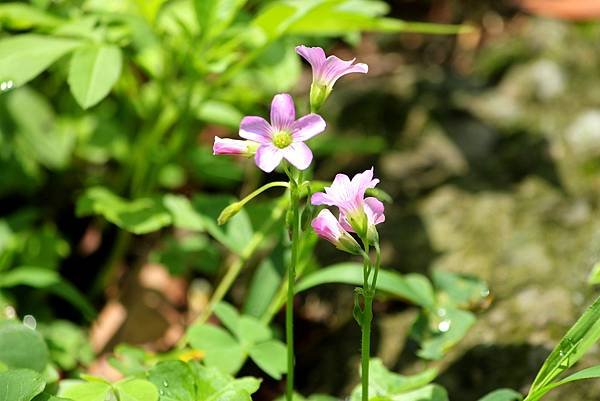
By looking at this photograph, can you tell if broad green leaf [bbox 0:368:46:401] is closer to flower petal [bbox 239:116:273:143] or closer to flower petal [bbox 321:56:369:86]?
flower petal [bbox 239:116:273:143]

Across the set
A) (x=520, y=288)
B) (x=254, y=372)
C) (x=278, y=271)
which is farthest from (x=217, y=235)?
(x=520, y=288)

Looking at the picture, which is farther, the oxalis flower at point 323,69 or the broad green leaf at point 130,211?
the broad green leaf at point 130,211

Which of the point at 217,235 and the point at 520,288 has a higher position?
the point at 217,235

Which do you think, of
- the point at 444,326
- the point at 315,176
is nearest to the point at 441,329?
the point at 444,326

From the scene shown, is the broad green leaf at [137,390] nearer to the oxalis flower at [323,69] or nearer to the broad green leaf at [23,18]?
the oxalis flower at [323,69]

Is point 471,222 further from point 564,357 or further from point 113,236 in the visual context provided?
point 113,236

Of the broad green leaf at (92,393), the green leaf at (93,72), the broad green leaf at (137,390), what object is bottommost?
the broad green leaf at (92,393)

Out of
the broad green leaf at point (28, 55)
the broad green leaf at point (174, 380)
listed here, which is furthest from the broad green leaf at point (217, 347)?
the broad green leaf at point (28, 55)
